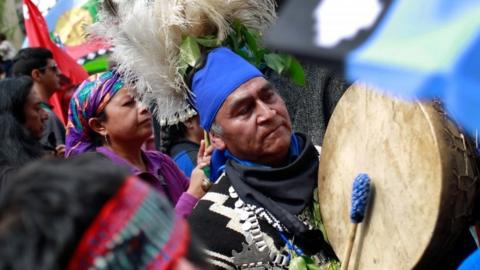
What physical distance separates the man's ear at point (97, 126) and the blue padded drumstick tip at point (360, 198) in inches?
63.0

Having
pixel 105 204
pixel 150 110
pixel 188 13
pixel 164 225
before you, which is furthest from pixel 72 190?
pixel 150 110

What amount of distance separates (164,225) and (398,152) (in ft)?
4.27

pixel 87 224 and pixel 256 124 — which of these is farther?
pixel 256 124

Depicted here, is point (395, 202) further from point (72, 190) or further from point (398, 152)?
point (72, 190)

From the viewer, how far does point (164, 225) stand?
1.26 m

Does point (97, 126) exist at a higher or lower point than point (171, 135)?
higher

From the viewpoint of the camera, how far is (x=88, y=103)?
12.2 ft

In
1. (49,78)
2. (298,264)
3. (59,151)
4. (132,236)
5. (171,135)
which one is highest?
(132,236)

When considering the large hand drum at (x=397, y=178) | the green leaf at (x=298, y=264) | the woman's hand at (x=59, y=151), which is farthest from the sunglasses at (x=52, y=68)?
the green leaf at (x=298, y=264)

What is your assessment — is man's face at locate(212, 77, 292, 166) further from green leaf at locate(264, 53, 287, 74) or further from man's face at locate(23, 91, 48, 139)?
man's face at locate(23, 91, 48, 139)

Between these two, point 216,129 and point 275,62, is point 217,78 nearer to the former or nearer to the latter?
point 216,129

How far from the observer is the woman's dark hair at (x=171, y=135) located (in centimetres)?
454

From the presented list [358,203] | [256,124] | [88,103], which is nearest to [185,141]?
[88,103]

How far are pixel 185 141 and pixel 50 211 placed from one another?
3.31 m
